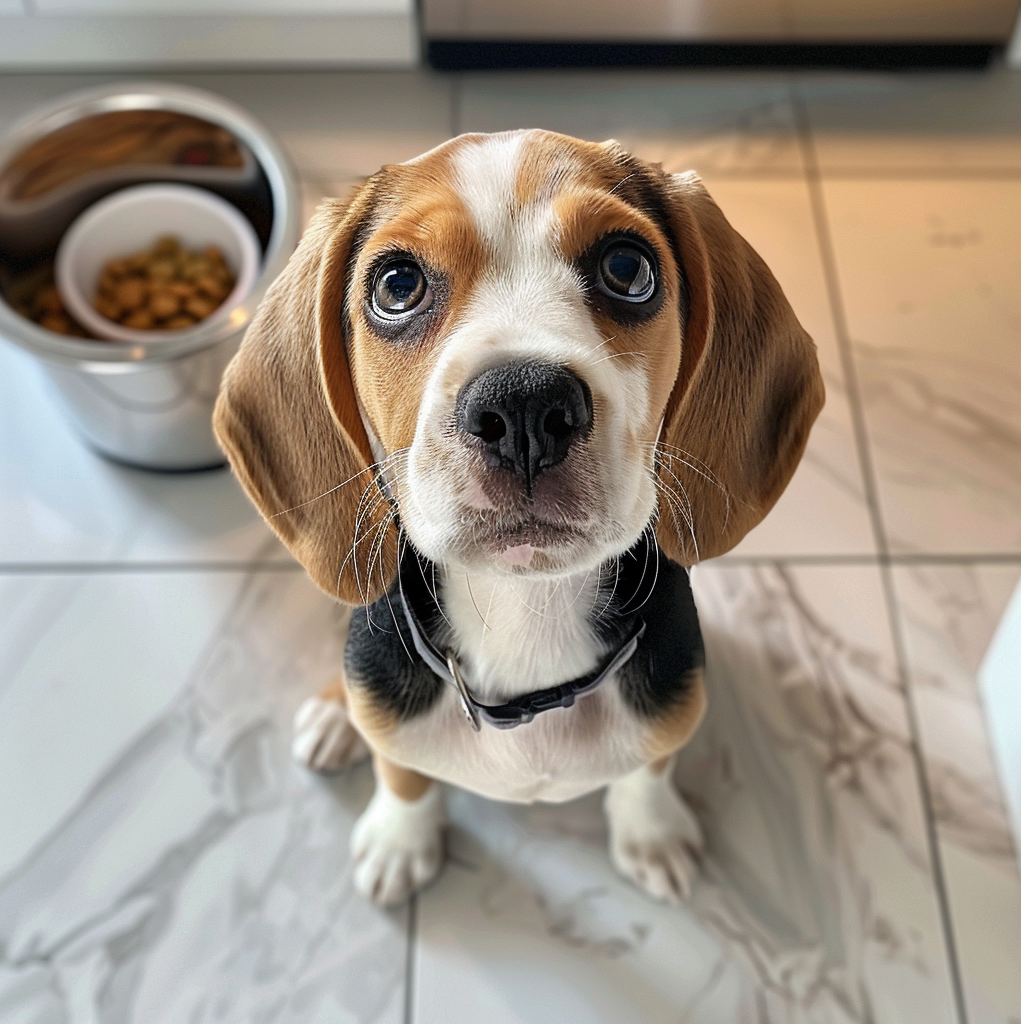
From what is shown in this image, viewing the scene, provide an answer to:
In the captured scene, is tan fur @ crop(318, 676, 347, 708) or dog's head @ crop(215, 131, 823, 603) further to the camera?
tan fur @ crop(318, 676, 347, 708)

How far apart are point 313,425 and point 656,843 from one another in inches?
33.1

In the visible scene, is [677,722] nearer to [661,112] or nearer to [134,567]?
[134,567]

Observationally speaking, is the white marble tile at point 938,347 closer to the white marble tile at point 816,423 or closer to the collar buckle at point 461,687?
the white marble tile at point 816,423

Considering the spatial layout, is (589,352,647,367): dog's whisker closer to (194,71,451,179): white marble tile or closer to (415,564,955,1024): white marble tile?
(415,564,955,1024): white marble tile

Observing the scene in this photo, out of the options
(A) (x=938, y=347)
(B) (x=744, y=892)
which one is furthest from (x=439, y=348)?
(A) (x=938, y=347)

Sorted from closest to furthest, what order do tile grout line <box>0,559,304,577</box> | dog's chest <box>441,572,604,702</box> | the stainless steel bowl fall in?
dog's chest <box>441,572,604,702</box> < the stainless steel bowl < tile grout line <box>0,559,304,577</box>

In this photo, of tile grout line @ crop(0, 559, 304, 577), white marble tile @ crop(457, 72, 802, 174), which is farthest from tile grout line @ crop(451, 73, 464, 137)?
tile grout line @ crop(0, 559, 304, 577)

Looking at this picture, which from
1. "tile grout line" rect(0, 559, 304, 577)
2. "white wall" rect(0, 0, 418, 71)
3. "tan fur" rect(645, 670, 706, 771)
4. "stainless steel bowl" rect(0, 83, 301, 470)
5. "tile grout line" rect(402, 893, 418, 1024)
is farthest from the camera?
"white wall" rect(0, 0, 418, 71)

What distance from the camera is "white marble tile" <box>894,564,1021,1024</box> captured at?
1.49 metres

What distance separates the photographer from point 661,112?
223cm

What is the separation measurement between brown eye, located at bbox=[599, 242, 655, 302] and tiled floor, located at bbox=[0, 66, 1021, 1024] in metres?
0.95

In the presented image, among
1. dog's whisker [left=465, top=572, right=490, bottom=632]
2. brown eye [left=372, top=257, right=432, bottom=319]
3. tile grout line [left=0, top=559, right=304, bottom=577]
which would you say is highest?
brown eye [left=372, top=257, right=432, bottom=319]

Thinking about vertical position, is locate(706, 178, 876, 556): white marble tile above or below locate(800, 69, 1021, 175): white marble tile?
below

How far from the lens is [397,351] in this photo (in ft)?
2.76
